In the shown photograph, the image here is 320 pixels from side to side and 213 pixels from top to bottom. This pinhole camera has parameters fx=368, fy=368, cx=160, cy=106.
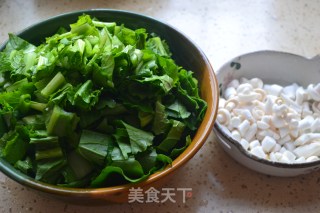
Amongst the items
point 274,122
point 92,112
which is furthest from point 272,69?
point 92,112

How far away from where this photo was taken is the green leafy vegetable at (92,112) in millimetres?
→ 649

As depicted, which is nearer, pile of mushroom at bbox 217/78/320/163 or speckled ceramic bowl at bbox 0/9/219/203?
speckled ceramic bowl at bbox 0/9/219/203

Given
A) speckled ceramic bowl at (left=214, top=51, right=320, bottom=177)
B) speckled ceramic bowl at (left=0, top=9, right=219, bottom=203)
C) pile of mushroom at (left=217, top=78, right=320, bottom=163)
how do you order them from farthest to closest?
speckled ceramic bowl at (left=214, top=51, right=320, bottom=177)
pile of mushroom at (left=217, top=78, right=320, bottom=163)
speckled ceramic bowl at (left=0, top=9, right=219, bottom=203)

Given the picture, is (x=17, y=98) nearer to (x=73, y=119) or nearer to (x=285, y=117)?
(x=73, y=119)

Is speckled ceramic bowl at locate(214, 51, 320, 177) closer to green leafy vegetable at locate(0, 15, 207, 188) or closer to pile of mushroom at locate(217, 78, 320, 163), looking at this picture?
pile of mushroom at locate(217, 78, 320, 163)

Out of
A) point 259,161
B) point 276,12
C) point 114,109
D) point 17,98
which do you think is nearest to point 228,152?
point 259,161

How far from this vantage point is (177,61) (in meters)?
0.89

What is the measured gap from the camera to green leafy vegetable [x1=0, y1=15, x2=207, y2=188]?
649 millimetres

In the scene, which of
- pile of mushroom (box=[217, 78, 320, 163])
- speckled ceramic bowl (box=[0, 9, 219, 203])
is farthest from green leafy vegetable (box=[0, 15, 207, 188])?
pile of mushroom (box=[217, 78, 320, 163])

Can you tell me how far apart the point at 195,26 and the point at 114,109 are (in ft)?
1.91

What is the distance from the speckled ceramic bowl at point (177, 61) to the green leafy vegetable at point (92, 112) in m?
0.02

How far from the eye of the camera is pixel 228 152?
83 centimetres

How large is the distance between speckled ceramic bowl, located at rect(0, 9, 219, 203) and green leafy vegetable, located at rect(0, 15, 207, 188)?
0.02 m

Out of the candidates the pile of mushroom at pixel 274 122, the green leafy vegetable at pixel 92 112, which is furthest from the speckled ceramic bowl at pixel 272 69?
the green leafy vegetable at pixel 92 112
